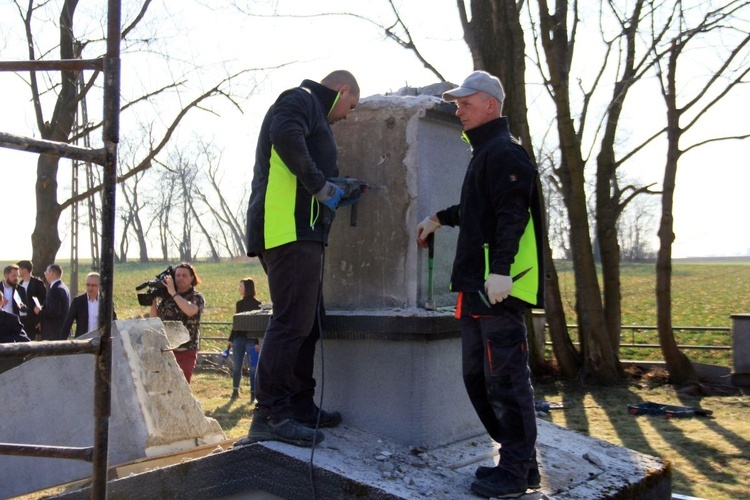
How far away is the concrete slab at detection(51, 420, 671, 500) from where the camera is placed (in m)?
3.52

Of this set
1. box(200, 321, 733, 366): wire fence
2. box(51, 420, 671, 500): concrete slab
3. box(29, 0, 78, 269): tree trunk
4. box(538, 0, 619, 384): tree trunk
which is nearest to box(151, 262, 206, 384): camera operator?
box(51, 420, 671, 500): concrete slab

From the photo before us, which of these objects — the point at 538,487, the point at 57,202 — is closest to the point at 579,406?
the point at 538,487

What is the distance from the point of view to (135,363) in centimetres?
632

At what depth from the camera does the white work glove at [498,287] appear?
3496 millimetres

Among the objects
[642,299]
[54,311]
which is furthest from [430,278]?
[642,299]

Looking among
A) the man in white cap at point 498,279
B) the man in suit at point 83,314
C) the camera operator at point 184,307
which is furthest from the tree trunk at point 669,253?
the man in white cap at point 498,279

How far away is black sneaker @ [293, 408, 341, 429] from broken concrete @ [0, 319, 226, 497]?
2414 mm

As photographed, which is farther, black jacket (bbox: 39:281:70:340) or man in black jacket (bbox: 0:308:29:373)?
black jacket (bbox: 39:281:70:340)

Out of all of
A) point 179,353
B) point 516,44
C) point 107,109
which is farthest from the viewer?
point 516,44

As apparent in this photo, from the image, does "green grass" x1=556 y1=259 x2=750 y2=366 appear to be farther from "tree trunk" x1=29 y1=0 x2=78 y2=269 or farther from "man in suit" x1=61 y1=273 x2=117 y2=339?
"tree trunk" x1=29 y1=0 x2=78 y2=269

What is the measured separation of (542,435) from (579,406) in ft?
17.0

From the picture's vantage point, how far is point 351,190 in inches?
163

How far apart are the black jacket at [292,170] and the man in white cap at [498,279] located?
26.7 inches

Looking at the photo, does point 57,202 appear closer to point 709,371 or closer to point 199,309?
point 199,309
